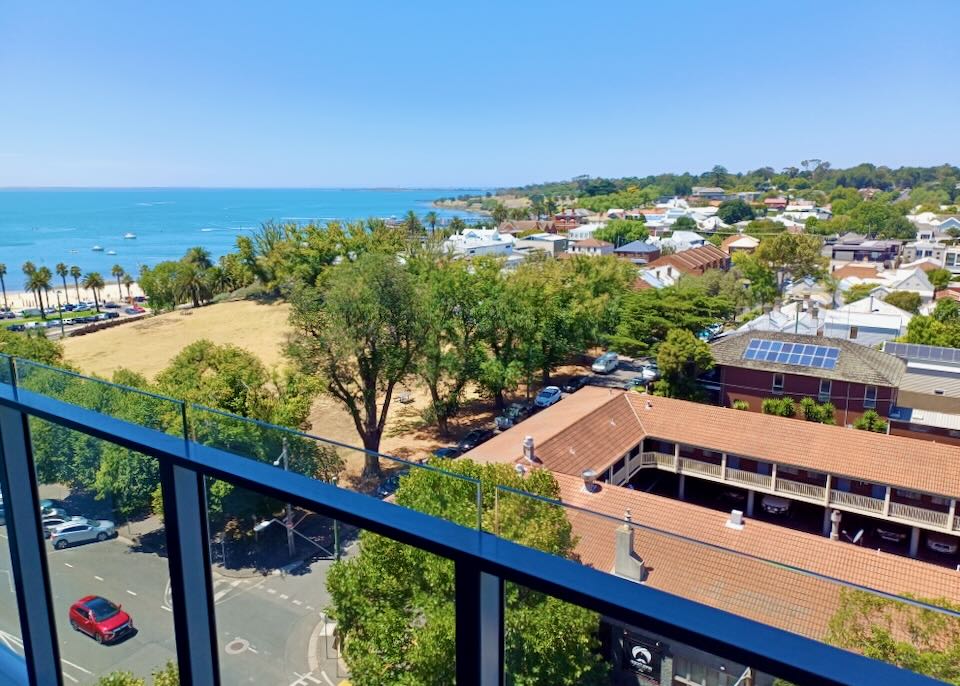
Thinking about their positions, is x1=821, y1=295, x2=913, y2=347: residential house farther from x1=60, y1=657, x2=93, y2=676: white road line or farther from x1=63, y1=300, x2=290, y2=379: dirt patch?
x1=60, y1=657, x2=93, y2=676: white road line

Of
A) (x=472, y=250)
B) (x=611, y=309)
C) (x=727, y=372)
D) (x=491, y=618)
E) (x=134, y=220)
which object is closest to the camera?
(x=491, y=618)

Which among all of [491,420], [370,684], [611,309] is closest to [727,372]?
[611,309]

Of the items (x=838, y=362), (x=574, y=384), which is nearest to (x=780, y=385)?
(x=838, y=362)

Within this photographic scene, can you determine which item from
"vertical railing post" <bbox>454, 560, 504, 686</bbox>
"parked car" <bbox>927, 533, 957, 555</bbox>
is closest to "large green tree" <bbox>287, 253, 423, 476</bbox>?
"parked car" <bbox>927, 533, 957, 555</bbox>

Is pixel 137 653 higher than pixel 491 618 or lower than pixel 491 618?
lower

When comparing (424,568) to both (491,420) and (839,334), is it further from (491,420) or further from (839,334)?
(839,334)
